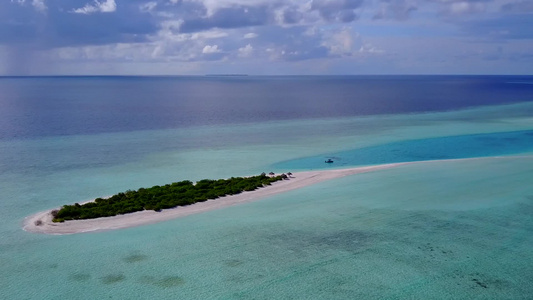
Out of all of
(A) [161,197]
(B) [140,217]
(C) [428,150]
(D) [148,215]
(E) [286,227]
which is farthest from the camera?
(C) [428,150]

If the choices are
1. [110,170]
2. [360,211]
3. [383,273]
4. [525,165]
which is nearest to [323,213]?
[360,211]

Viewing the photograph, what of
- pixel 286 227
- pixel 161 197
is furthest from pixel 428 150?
pixel 161 197

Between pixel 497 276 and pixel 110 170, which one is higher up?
pixel 110 170

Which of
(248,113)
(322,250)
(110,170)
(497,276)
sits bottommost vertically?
(497,276)

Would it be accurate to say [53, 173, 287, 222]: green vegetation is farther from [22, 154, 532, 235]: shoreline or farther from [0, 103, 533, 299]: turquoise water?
[0, 103, 533, 299]: turquoise water

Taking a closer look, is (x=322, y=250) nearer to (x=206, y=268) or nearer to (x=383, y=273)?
(x=383, y=273)

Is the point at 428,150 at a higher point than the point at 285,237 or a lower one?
Result: higher

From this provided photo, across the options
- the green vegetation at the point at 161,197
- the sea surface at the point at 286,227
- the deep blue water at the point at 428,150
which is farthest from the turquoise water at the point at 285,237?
the green vegetation at the point at 161,197

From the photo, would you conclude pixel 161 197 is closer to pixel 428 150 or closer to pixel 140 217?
pixel 140 217
